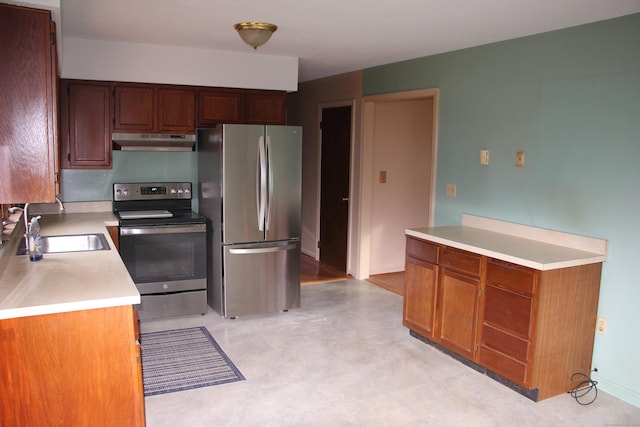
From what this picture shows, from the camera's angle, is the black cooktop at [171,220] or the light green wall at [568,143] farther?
the black cooktop at [171,220]

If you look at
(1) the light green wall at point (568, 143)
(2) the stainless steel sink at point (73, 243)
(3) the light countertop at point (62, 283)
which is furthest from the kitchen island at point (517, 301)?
(2) the stainless steel sink at point (73, 243)

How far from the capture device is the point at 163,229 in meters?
4.33

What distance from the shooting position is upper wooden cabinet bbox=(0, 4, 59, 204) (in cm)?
220

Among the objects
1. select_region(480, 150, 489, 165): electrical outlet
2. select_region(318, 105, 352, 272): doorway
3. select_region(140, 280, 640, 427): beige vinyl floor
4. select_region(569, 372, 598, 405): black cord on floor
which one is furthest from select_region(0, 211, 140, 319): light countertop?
select_region(318, 105, 352, 272): doorway

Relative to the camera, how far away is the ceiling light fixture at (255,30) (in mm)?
3430

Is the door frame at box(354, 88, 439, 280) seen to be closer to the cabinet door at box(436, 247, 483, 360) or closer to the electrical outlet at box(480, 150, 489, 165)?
the electrical outlet at box(480, 150, 489, 165)

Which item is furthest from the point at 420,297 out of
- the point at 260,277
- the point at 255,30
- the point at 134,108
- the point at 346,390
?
the point at 134,108

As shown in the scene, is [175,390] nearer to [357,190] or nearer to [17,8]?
[17,8]

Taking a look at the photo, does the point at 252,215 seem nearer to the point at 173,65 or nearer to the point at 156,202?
the point at 156,202

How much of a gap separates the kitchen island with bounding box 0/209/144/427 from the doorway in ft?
12.6

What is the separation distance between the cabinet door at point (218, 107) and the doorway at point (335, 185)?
4.83ft

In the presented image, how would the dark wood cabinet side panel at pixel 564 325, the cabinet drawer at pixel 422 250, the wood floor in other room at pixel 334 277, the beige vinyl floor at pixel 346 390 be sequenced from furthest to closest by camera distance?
the wood floor in other room at pixel 334 277, the cabinet drawer at pixel 422 250, the dark wood cabinet side panel at pixel 564 325, the beige vinyl floor at pixel 346 390

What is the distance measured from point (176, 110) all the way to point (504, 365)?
333 centimetres

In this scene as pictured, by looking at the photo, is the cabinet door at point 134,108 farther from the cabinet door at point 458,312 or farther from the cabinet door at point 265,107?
the cabinet door at point 458,312
